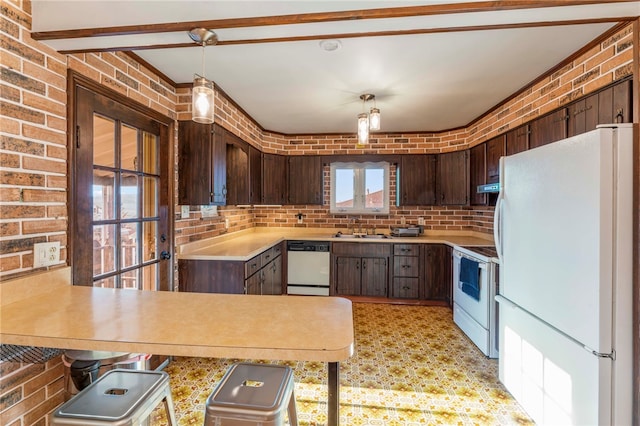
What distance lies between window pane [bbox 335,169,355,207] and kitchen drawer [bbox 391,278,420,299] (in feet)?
4.41

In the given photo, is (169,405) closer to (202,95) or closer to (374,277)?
(202,95)

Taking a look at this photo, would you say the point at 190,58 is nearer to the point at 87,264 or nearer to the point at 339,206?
the point at 87,264

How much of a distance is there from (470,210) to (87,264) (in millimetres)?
4436

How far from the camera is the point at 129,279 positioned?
2154 mm

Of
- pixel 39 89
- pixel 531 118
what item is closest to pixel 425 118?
pixel 531 118

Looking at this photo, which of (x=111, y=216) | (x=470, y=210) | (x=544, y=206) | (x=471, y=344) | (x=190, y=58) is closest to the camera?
(x=544, y=206)

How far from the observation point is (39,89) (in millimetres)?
1472

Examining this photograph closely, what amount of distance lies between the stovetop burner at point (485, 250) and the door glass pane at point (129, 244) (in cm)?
294

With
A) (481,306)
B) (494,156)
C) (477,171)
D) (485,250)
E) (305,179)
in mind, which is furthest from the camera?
(305,179)

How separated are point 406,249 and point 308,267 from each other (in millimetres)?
1356

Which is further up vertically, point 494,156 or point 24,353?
point 494,156

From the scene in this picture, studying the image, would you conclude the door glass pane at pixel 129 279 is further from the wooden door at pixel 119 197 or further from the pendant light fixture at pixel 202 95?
the pendant light fixture at pixel 202 95

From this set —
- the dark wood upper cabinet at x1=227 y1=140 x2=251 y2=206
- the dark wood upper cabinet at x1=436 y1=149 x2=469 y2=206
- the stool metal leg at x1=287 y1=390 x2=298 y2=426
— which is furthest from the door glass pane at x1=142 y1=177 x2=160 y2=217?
the dark wood upper cabinet at x1=436 y1=149 x2=469 y2=206

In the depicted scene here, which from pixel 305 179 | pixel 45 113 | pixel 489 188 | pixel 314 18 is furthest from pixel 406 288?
pixel 45 113
